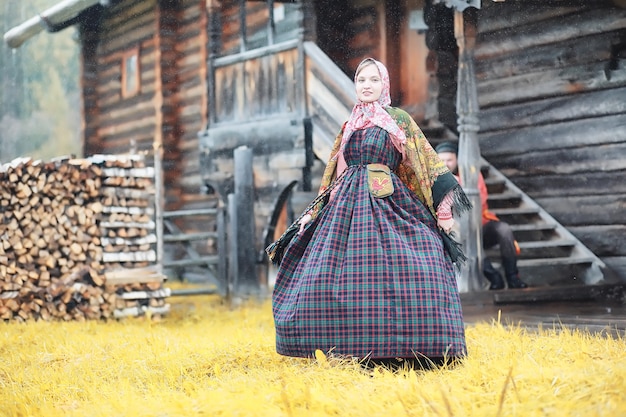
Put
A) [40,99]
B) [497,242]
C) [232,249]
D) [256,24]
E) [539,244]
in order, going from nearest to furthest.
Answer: [497,242] < [539,244] < [232,249] < [256,24] < [40,99]

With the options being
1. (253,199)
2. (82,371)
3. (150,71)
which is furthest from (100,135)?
(82,371)

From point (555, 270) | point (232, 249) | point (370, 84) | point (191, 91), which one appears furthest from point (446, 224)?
point (191, 91)

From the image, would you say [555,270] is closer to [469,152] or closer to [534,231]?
[534,231]

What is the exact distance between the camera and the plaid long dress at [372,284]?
429cm

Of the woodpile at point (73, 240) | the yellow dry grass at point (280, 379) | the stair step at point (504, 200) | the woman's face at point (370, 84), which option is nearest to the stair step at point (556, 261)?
the stair step at point (504, 200)

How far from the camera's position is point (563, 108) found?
8.53 m

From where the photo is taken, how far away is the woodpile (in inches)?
303

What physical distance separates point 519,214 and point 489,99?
4.73ft

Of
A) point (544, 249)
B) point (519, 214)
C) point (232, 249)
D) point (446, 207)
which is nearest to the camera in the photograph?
point (446, 207)

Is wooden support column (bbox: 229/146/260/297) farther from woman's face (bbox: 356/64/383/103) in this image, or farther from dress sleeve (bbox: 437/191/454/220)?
dress sleeve (bbox: 437/191/454/220)

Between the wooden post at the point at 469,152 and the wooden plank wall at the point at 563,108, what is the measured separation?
1.23 meters

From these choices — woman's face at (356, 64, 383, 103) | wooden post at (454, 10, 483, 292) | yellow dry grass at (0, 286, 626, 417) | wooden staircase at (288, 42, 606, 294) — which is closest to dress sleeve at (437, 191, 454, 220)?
woman's face at (356, 64, 383, 103)

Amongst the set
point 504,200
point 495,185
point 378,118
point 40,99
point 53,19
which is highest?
point 53,19

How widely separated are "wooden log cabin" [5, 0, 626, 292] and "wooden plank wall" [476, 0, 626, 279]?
0.01 m
